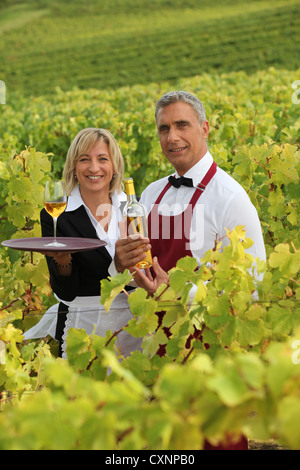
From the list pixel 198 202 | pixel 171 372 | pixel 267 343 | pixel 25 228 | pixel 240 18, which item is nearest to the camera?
pixel 171 372

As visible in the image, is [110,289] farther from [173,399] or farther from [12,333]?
[173,399]

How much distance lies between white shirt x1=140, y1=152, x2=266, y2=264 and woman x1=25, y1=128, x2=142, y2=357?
1.63 feet

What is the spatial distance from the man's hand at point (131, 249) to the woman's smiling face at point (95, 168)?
28.5 inches

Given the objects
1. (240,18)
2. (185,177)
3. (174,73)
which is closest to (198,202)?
(185,177)

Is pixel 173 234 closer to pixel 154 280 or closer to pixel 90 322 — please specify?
pixel 154 280

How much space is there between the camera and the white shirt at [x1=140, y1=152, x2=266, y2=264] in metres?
2.66

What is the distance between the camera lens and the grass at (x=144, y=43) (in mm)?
41250

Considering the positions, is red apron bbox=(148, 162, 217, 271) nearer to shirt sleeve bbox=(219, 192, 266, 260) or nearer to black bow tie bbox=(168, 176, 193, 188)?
black bow tie bbox=(168, 176, 193, 188)

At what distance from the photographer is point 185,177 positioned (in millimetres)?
2896

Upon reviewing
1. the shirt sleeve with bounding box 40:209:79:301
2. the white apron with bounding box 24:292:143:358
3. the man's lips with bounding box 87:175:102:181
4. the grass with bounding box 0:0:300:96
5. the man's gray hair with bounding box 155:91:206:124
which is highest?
the grass with bounding box 0:0:300:96

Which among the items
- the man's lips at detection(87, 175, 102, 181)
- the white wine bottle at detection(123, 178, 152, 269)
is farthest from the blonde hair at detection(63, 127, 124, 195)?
the white wine bottle at detection(123, 178, 152, 269)

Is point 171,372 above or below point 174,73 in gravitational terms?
below

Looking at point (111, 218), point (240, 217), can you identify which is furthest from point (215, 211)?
point (111, 218)
